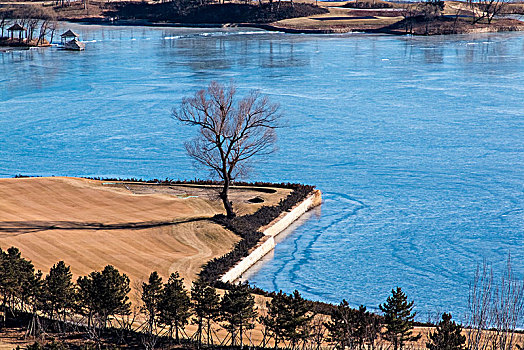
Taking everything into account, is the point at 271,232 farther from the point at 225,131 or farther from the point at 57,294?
the point at 57,294

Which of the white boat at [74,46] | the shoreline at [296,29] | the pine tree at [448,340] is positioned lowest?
the pine tree at [448,340]

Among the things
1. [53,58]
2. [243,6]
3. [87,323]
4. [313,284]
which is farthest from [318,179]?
[243,6]

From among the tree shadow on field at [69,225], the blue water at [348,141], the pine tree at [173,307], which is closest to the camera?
the pine tree at [173,307]

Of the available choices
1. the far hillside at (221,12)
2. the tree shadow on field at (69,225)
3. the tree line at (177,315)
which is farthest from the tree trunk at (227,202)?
the far hillside at (221,12)

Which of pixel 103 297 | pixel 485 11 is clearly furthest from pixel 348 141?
pixel 485 11

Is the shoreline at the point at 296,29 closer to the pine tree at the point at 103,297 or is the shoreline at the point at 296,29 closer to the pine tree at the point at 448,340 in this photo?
the pine tree at the point at 448,340

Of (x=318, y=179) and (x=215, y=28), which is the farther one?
(x=215, y=28)

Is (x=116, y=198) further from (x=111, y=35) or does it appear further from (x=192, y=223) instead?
(x=111, y=35)

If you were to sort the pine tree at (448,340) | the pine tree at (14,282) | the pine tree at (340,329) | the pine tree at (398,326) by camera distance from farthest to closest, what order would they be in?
the pine tree at (14,282), the pine tree at (398,326), the pine tree at (340,329), the pine tree at (448,340)
